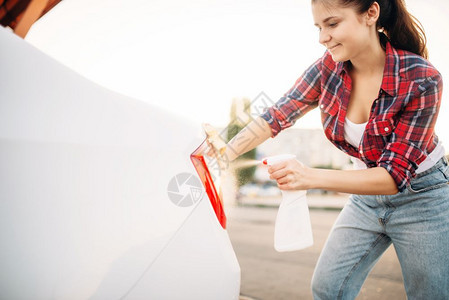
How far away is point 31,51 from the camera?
1.24 meters

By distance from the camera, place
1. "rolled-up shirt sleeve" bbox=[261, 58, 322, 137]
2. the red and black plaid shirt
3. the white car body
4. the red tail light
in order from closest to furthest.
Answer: the white car body, the red tail light, the red and black plaid shirt, "rolled-up shirt sleeve" bbox=[261, 58, 322, 137]

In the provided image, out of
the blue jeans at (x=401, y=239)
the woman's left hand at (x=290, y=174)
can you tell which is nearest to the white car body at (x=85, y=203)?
the woman's left hand at (x=290, y=174)

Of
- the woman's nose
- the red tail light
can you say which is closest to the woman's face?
the woman's nose

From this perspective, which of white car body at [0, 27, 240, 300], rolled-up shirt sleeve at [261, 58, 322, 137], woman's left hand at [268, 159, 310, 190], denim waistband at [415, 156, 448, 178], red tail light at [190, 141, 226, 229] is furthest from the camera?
rolled-up shirt sleeve at [261, 58, 322, 137]

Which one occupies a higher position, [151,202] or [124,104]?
[124,104]

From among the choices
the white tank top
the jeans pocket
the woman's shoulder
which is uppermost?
the woman's shoulder

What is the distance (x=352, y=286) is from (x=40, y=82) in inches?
66.7

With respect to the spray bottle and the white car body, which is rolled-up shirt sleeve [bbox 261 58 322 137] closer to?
the spray bottle

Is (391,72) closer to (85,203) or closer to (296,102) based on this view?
(296,102)

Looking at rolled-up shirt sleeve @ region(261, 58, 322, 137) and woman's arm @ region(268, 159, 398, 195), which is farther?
rolled-up shirt sleeve @ region(261, 58, 322, 137)

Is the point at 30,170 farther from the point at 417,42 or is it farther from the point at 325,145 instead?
the point at 325,145

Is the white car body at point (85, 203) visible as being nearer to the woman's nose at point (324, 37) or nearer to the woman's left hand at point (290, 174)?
the woman's left hand at point (290, 174)

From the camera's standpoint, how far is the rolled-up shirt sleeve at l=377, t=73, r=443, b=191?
1.62 meters

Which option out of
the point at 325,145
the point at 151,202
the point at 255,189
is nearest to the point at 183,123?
the point at 151,202
